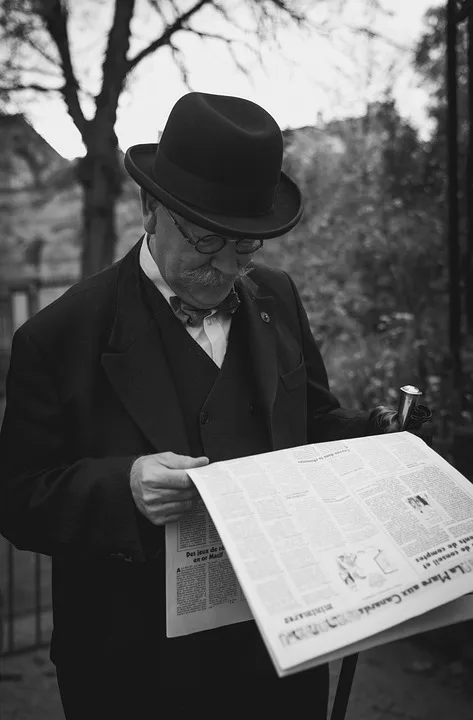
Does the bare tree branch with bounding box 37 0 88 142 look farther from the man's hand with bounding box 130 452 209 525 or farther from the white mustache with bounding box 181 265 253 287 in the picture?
the man's hand with bounding box 130 452 209 525

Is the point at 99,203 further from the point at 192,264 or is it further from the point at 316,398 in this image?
the point at 192,264

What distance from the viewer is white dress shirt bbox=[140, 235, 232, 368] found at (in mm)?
1581

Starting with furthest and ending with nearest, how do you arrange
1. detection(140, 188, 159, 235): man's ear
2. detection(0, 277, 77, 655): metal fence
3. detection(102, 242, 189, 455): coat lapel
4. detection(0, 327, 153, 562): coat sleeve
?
detection(0, 277, 77, 655): metal fence → detection(140, 188, 159, 235): man's ear → detection(102, 242, 189, 455): coat lapel → detection(0, 327, 153, 562): coat sleeve

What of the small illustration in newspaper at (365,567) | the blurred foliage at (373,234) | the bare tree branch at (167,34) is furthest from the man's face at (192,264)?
the bare tree branch at (167,34)

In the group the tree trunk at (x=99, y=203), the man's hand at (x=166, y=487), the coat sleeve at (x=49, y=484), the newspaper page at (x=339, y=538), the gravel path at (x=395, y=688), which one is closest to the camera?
the newspaper page at (x=339, y=538)

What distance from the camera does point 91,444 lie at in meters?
1.45

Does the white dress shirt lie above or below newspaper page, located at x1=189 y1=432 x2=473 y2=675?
above

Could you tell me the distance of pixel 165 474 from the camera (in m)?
1.22

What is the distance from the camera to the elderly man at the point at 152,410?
4.51ft

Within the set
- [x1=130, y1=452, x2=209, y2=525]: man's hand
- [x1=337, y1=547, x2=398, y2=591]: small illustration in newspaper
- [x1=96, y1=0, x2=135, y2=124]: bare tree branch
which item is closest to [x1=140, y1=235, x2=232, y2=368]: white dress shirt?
[x1=130, y1=452, x2=209, y2=525]: man's hand

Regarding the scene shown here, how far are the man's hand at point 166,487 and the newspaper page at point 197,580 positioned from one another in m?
0.05

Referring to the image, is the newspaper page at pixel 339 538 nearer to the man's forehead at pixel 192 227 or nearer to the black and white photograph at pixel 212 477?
the black and white photograph at pixel 212 477

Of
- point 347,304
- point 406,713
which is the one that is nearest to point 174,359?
point 406,713

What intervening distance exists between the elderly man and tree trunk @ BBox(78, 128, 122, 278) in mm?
3230
